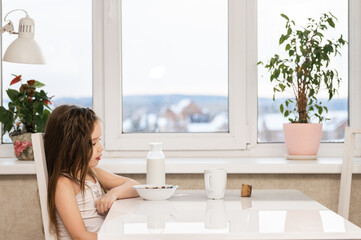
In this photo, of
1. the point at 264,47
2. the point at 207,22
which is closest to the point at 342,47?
the point at 264,47

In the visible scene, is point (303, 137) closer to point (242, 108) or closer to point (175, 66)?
point (242, 108)

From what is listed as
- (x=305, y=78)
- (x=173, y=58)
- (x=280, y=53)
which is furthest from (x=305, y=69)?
(x=173, y=58)

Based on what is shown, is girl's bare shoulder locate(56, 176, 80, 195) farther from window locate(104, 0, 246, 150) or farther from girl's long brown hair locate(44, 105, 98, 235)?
window locate(104, 0, 246, 150)

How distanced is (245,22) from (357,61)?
560 mm

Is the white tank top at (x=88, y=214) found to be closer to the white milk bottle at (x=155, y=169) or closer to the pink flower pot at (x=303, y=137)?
the white milk bottle at (x=155, y=169)

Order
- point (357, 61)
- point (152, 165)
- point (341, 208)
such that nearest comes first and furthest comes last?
point (152, 165) → point (341, 208) → point (357, 61)

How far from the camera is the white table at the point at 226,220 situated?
121 centimetres

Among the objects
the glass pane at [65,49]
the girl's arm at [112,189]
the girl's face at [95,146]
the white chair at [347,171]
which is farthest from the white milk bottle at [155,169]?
the glass pane at [65,49]

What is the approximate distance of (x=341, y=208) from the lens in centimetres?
237

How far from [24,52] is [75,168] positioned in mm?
665

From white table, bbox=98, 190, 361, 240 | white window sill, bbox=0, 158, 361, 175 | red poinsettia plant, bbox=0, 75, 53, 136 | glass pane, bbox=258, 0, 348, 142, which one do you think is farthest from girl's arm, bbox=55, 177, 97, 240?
glass pane, bbox=258, 0, 348, 142

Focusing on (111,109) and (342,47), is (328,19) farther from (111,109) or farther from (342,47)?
(111,109)

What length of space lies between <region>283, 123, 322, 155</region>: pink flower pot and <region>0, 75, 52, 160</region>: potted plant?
1.08 metres

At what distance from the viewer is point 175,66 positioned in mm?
2793
